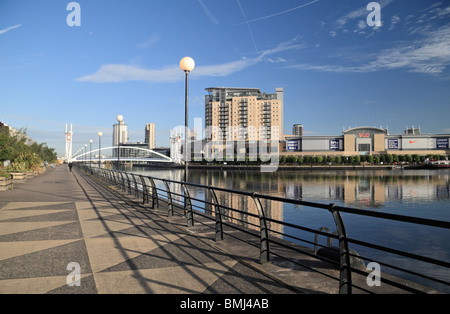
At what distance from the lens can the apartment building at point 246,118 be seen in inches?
6698

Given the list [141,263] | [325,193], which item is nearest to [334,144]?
[325,193]

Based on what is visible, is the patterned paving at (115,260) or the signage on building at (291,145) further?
the signage on building at (291,145)

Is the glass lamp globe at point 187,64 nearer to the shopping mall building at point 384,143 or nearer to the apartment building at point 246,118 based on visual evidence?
the shopping mall building at point 384,143

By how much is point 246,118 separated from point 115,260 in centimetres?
16676

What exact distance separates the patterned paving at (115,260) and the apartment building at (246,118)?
525 ft

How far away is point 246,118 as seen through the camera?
17012 centimetres

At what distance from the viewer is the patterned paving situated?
4.32 m

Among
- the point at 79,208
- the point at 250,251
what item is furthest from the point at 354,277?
the point at 79,208

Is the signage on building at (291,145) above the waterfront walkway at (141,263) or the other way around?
above

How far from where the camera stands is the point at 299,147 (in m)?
123

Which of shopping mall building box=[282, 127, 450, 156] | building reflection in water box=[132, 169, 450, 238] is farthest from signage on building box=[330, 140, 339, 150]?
building reflection in water box=[132, 169, 450, 238]

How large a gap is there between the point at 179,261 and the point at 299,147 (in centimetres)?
12181

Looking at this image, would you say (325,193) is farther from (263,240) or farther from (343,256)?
(343,256)

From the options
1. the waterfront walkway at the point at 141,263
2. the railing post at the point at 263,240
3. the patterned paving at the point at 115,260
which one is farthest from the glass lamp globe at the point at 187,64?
the railing post at the point at 263,240
